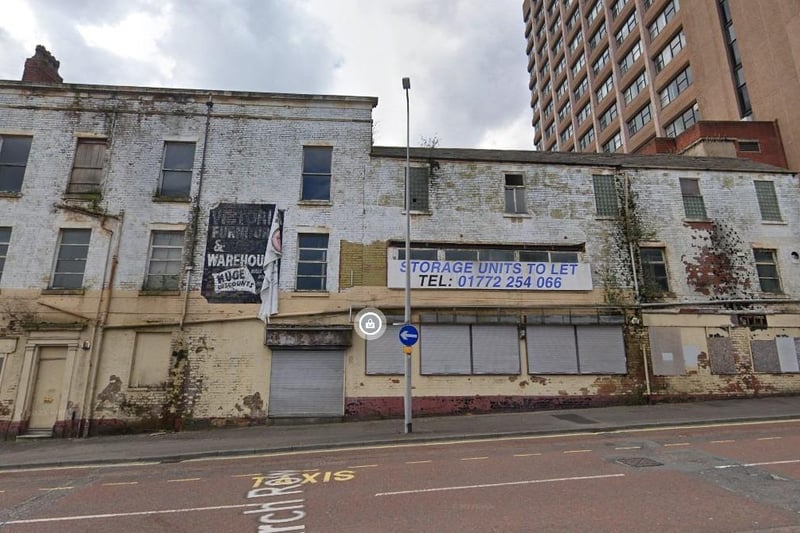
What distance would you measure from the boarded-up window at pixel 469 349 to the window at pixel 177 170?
10225 millimetres

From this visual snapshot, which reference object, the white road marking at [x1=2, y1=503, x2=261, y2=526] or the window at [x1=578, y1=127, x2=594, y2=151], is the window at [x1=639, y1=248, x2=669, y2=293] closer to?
the white road marking at [x1=2, y1=503, x2=261, y2=526]

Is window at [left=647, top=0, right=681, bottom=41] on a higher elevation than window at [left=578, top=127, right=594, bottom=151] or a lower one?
higher

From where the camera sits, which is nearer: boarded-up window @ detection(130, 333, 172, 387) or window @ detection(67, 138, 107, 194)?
boarded-up window @ detection(130, 333, 172, 387)

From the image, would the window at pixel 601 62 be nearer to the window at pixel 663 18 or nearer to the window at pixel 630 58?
the window at pixel 630 58

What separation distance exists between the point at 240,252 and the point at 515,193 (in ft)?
34.4

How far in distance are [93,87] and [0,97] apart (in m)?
3.30

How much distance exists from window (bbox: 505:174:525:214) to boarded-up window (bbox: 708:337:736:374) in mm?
8365

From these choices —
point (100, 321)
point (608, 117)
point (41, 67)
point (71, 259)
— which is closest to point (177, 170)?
point (71, 259)

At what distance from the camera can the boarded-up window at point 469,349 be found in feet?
48.3

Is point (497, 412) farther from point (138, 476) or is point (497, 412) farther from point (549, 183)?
point (138, 476)

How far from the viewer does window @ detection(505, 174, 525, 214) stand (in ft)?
54.3

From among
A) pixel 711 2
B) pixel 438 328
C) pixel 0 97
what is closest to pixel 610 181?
pixel 438 328

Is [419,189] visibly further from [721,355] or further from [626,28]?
[626,28]

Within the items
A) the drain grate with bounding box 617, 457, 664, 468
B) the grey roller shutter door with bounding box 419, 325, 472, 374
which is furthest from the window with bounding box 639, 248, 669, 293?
the drain grate with bounding box 617, 457, 664, 468
